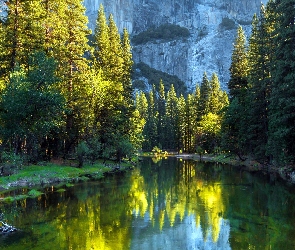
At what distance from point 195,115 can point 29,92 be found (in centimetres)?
5388

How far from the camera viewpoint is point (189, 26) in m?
181

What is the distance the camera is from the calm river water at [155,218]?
11672mm

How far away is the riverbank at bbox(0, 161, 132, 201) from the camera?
21.8 metres

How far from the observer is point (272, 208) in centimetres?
1686

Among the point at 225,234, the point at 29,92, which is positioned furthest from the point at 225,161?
the point at 225,234

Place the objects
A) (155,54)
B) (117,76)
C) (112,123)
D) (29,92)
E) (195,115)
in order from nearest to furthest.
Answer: (29,92) < (112,123) < (117,76) < (195,115) < (155,54)

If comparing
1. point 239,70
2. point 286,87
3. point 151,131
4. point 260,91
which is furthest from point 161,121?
point 286,87

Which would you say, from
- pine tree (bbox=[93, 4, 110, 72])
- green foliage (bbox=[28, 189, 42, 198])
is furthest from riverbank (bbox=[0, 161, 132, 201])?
pine tree (bbox=[93, 4, 110, 72])

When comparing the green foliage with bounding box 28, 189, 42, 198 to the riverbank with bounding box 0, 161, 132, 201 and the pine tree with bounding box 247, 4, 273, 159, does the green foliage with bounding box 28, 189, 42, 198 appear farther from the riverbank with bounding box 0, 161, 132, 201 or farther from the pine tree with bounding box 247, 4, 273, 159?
the pine tree with bounding box 247, 4, 273, 159

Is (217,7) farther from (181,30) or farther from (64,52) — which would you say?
(64,52)

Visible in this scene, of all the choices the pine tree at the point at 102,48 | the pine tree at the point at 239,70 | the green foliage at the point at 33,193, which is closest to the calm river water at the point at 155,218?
the green foliage at the point at 33,193

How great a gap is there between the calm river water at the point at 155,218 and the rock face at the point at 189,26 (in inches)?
5421

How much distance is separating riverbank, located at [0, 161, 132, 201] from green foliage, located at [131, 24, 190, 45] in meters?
149

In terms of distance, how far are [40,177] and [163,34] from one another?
15930 cm
